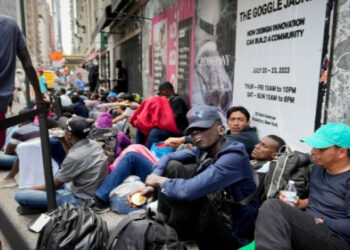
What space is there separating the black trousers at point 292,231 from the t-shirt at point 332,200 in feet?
0.22

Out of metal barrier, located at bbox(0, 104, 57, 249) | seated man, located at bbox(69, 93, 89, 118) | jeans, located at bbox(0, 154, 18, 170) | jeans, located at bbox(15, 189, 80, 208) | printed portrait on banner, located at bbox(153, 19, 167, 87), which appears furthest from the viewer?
printed portrait on banner, located at bbox(153, 19, 167, 87)

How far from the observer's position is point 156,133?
5266 mm

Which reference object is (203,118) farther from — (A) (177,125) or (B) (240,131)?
(A) (177,125)

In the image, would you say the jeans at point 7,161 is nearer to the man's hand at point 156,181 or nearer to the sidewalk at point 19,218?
the sidewalk at point 19,218

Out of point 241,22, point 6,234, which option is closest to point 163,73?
point 241,22

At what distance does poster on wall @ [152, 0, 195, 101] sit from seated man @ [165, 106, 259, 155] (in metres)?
2.62

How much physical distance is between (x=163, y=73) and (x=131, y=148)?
5.01 meters

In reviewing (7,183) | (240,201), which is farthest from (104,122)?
(240,201)

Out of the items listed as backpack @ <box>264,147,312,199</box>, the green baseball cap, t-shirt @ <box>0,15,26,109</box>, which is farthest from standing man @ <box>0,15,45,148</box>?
the green baseball cap

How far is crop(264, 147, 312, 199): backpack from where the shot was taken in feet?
8.28

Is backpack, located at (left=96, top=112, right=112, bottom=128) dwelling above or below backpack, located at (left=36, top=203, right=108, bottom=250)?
above

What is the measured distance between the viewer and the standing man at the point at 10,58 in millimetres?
2400

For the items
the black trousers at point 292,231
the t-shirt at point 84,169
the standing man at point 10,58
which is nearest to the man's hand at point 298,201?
the black trousers at point 292,231

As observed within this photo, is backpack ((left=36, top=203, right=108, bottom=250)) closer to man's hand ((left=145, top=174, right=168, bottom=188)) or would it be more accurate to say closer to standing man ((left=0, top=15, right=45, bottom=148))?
man's hand ((left=145, top=174, right=168, bottom=188))
